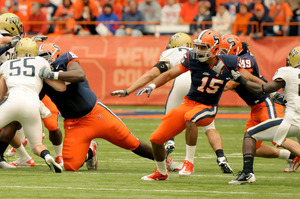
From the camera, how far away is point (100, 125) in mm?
Result: 7730

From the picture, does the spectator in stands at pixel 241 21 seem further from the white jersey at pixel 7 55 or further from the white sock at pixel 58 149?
the white sock at pixel 58 149

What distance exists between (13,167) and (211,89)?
2.53 m

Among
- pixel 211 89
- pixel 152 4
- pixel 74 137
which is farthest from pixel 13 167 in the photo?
pixel 152 4

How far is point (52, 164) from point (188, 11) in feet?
35.0

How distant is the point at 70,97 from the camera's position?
7.75 meters

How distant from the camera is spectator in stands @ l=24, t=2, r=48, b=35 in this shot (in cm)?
1752

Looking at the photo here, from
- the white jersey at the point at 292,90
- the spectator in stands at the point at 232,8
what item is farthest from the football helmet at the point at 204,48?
the spectator in stands at the point at 232,8

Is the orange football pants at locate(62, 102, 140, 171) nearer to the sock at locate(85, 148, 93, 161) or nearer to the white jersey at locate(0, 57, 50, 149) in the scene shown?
the sock at locate(85, 148, 93, 161)

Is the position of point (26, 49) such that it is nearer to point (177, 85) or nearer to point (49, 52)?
point (49, 52)

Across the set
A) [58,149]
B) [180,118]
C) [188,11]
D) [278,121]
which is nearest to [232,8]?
[188,11]

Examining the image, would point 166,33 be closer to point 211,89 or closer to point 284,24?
point 284,24

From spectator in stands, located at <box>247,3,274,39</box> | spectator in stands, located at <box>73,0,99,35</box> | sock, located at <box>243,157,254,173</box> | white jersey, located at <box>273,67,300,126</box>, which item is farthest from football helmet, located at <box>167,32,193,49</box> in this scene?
spectator in stands, located at <box>73,0,99,35</box>

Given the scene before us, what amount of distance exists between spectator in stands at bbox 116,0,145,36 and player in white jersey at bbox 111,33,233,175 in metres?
8.02

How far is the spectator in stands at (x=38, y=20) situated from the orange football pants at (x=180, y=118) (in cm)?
1061
